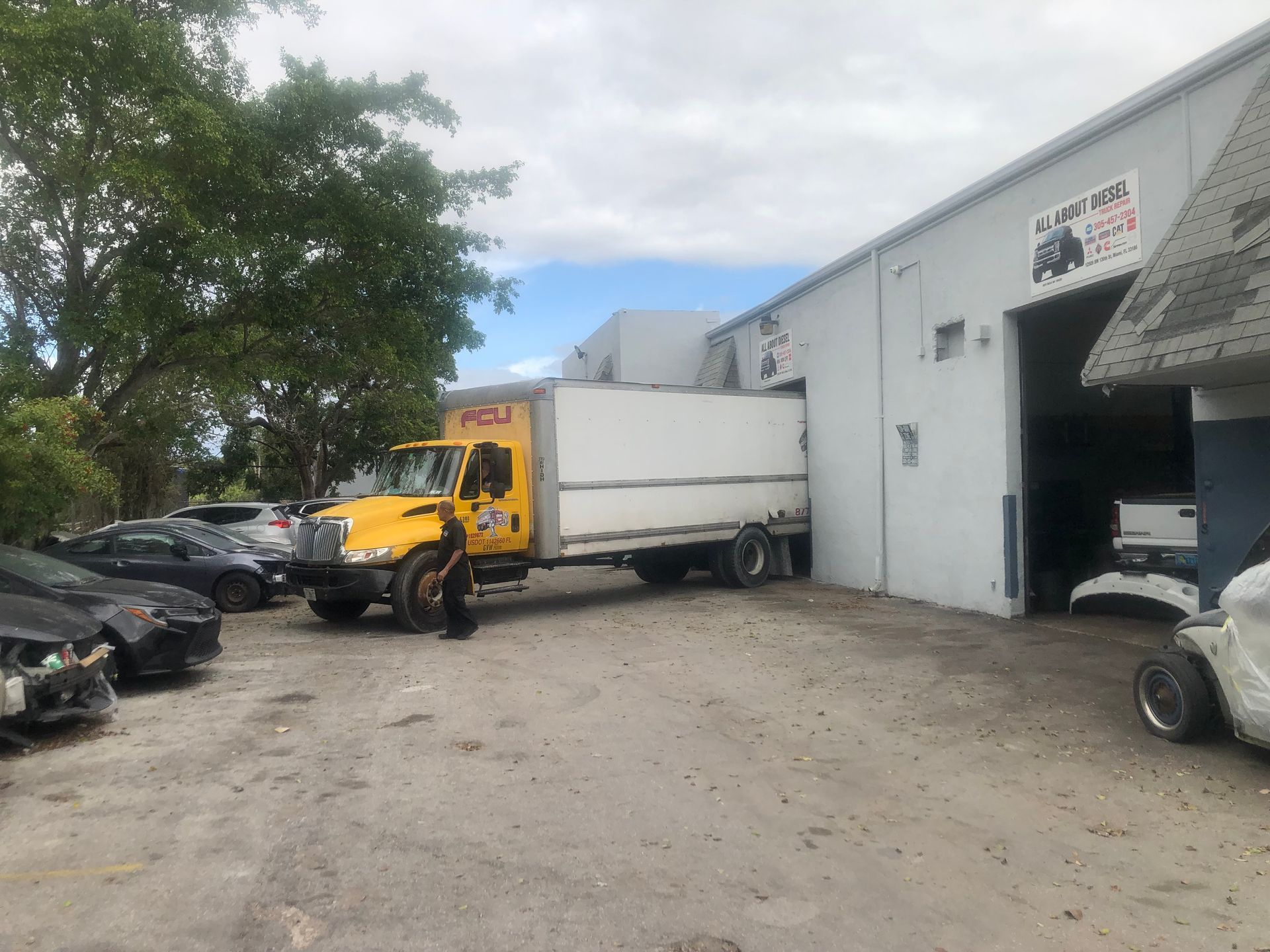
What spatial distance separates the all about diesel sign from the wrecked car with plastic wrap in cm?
1038

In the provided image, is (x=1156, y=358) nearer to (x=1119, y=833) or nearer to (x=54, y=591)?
(x=1119, y=833)

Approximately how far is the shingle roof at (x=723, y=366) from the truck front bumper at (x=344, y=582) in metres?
10.1

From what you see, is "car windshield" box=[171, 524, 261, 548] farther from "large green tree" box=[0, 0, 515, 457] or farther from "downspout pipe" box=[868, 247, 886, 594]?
"downspout pipe" box=[868, 247, 886, 594]

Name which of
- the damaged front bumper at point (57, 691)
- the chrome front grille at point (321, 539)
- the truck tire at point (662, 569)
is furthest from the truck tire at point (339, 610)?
the damaged front bumper at point (57, 691)

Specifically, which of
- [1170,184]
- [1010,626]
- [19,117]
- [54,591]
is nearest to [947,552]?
[1010,626]

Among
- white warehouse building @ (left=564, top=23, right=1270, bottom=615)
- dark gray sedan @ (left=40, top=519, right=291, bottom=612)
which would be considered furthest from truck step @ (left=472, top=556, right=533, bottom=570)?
white warehouse building @ (left=564, top=23, right=1270, bottom=615)

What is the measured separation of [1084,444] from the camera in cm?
1547

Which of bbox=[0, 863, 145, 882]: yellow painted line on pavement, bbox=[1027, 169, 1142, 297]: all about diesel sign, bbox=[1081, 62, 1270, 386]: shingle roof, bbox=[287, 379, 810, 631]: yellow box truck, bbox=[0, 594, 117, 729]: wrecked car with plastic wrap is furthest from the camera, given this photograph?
bbox=[287, 379, 810, 631]: yellow box truck

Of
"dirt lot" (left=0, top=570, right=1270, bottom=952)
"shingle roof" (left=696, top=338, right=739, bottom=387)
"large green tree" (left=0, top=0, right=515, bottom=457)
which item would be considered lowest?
"dirt lot" (left=0, top=570, right=1270, bottom=952)

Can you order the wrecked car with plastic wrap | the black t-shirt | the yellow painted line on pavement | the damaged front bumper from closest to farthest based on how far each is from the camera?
the yellow painted line on pavement
the damaged front bumper
the wrecked car with plastic wrap
the black t-shirt

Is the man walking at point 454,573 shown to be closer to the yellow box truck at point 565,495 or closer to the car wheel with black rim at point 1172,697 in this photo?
the yellow box truck at point 565,495

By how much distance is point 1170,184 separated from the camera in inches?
374

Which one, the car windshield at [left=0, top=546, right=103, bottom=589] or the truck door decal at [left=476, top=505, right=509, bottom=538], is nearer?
the car windshield at [left=0, top=546, right=103, bottom=589]

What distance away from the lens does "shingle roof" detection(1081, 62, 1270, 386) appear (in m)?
6.81
